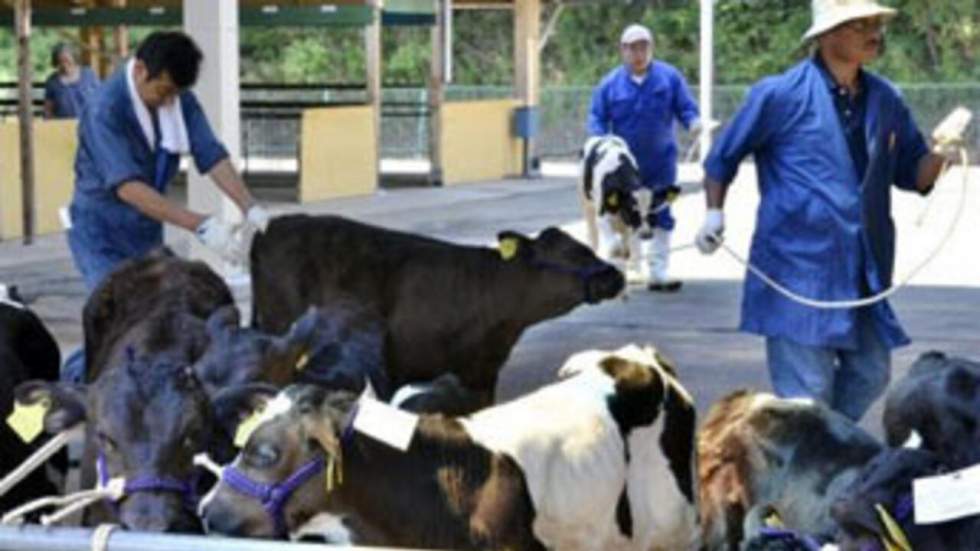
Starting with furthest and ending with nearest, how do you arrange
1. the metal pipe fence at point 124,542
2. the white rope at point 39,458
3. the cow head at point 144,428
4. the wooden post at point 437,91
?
the wooden post at point 437,91
the cow head at point 144,428
the white rope at point 39,458
the metal pipe fence at point 124,542

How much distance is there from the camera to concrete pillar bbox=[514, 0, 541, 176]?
2695cm

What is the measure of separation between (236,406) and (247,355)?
1170 millimetres

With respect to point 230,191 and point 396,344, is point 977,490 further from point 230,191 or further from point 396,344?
point 396,344

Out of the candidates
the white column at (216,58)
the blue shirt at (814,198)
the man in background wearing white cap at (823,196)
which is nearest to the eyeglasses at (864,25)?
the man in background wearing white cap at (823,196)

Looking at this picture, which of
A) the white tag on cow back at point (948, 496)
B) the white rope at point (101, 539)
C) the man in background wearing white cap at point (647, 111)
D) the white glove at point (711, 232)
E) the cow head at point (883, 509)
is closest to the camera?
the white rope at point (101, 539)

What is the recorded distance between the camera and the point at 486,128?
26.8 m

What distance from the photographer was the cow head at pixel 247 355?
6.77 meters

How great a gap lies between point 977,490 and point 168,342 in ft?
12.5

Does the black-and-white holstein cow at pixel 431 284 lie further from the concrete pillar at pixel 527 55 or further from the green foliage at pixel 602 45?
the green foliage at pixel 602 45

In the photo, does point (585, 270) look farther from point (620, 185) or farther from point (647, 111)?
point (647, 111)

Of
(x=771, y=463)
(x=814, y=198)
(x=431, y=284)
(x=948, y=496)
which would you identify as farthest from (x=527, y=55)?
(x=948, y=496)

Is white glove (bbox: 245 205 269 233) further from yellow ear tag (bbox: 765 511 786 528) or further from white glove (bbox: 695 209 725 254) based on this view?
yellow ear tag (bbox: 765 511 786 528)

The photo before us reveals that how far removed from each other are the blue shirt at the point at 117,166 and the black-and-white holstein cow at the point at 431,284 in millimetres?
1382

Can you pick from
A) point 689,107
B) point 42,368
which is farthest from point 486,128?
point 42,368
